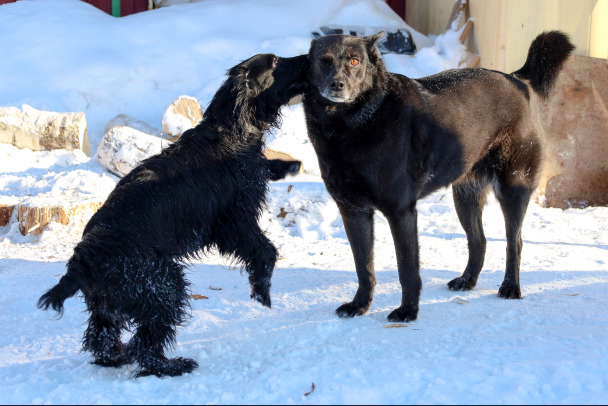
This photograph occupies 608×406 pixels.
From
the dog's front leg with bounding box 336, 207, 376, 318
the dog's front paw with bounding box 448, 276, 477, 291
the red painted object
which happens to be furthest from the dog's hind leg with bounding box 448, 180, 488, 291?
the red painted object

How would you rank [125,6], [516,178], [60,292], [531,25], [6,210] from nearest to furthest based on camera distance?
[60,292], [516,178], [6,210], [531,25], [125,6]

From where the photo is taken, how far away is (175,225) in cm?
320

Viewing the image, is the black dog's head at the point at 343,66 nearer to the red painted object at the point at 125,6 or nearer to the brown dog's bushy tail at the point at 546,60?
the brown dog's bushy tail at the point at 546,60

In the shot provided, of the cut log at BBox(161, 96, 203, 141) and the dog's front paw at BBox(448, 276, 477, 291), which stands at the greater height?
the cut log at BBox(161, 96, 203, 141)

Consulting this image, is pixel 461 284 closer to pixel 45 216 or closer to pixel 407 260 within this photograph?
pixel 407 260

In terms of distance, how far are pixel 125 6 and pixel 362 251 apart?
10.3 metres

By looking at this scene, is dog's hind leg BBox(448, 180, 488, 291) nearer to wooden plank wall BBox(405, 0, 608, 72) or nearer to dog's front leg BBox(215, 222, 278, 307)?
dog's front leg BBox(215, 222, 278, 307)

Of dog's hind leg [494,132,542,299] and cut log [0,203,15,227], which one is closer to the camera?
dog's hind leg [494,132,542,299]

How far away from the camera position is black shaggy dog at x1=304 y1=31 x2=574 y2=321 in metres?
3.78

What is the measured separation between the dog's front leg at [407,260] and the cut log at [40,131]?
5911mm

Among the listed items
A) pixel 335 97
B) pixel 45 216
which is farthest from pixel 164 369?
pixel 45 216

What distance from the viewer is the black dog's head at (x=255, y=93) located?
3670 mm

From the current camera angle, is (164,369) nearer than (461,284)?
Yes

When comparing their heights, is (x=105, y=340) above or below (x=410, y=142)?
below
